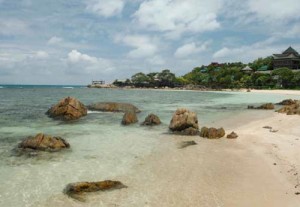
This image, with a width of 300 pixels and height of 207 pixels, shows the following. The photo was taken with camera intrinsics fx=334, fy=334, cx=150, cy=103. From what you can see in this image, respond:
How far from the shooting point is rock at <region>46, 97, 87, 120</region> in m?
29.6

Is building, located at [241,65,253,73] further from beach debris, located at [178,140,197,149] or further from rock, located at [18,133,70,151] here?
rock, located at [18,133,70,151]

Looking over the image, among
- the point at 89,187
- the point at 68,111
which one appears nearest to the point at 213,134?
the point at 89,187

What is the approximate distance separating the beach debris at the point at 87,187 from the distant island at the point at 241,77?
313 ft

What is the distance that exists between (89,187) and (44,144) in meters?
6.51

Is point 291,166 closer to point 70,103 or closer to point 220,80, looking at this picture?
point 70,103

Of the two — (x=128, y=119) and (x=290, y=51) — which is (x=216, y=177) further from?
(x=290, y=51)

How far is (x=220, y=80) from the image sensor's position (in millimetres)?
126938

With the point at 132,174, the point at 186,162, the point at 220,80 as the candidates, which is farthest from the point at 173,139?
the point at 220,80

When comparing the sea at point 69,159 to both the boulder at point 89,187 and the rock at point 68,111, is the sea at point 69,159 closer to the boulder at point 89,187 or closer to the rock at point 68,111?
the boulder at point 89,187

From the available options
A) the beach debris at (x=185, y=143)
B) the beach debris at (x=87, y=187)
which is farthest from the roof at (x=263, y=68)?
the beach debris at (x=87, y=187)

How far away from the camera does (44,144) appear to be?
16031 mm

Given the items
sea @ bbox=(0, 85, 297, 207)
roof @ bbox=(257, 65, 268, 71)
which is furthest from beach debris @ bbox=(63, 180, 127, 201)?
roof @ bbox=(257, 65, 268, 71)

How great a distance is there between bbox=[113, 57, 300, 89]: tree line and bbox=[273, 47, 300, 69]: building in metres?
4.16

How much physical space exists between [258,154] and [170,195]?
6403mm
